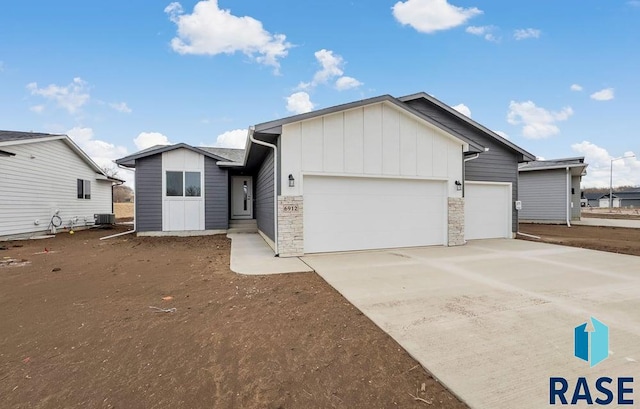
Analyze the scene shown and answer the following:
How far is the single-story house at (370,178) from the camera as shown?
6.97 m

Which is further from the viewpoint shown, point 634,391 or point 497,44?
point 497,44

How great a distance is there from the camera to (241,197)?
45.6 feet

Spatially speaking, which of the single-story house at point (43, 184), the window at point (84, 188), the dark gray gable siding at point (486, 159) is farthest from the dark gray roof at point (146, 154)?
the dark gray gable siding at point (486, 159)

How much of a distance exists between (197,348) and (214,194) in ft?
31.4

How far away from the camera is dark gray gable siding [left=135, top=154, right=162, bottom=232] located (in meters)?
10.8

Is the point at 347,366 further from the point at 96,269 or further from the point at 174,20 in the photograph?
the point at 174,20

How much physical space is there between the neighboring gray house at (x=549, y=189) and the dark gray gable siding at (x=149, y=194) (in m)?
18.9

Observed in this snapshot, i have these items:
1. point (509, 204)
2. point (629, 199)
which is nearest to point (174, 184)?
point (509, 204)

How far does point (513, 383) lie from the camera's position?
2.11 m

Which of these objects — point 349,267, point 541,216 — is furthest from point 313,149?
point 541,216

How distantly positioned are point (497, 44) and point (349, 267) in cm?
1095

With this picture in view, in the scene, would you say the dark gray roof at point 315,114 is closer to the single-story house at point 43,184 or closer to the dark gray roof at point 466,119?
the dark gray roof at point 466,119

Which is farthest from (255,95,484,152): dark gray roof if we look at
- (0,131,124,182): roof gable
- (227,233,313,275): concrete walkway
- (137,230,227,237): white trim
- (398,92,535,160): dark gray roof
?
(0,131,124,182): roof gable

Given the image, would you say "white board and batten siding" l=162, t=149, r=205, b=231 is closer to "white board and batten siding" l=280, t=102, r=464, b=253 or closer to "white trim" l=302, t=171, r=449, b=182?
"white board and batten siding" l=280, t=102, r=464, b=253
